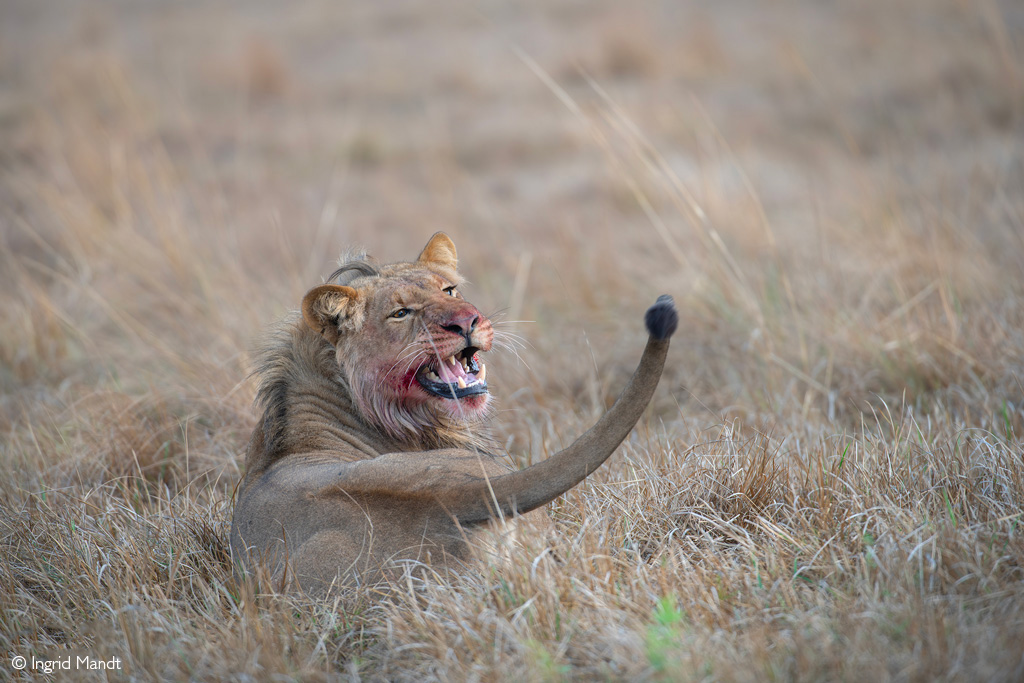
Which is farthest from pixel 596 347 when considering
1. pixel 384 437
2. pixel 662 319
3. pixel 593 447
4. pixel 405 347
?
pixel 662 319

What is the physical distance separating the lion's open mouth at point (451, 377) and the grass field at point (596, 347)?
530 millimetres

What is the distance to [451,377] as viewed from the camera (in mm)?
2775

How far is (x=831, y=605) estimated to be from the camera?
214 cm

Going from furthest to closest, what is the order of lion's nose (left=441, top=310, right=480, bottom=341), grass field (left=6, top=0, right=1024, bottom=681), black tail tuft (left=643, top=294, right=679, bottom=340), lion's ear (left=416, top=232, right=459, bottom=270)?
lion's ear (left=416, top=232, right=459, bottom=270), lion's nose (left=441, top=310, right=480, bottom=341), grass field (left=6, top=0, right=1024, bottom=681), black tail tuft (left=643, top=294, right=679, bottom=340)

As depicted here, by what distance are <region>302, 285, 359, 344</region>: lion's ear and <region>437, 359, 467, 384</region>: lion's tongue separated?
37cm

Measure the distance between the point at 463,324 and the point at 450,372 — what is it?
18cm

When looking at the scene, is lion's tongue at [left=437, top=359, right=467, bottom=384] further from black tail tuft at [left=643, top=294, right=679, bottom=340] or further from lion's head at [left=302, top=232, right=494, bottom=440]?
black tail tuft at [left=643, top=294, right=679, bottom=340]

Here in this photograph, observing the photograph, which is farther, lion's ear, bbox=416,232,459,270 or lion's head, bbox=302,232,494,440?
lion's ear, bbox=416,232,459,270

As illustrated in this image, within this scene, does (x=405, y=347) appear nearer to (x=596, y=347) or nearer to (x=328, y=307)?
(x=328, y=307)

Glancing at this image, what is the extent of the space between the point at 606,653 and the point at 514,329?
11.6ft

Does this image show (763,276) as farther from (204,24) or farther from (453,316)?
(204,24)

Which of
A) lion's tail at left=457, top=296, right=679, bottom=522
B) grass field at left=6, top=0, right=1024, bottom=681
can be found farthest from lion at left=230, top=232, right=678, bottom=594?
grass field at left=6, top=0, right=1024, bottom=681

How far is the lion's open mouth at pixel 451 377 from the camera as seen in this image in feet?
9.09

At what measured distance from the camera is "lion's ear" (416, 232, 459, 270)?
129 inches
